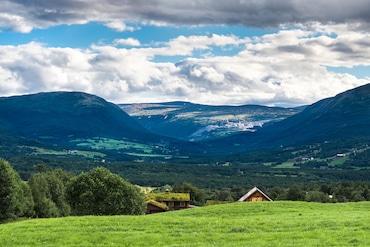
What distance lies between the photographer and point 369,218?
40656 millimetres

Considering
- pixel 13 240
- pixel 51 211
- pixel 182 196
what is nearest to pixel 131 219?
pixel 13 240

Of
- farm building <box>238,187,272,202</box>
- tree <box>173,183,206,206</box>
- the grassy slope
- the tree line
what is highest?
the grassy slope

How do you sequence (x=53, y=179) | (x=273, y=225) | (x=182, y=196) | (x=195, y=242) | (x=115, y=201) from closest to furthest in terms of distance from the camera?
(x=195, y=242) < (x=273, y=225) < (x=115, y=201) < (x=53, y=179) < (x=182, y=196)

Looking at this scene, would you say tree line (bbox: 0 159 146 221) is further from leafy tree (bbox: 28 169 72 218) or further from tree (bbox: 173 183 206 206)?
tree (bbox: 173 183 206 206)

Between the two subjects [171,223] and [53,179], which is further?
[53,179]

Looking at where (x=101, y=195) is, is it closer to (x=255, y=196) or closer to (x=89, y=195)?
(x=89, y=195)

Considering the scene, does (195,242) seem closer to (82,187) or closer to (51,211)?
(82,187)

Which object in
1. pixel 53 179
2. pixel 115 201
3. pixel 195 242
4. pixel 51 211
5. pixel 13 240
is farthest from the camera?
pixel 53 179

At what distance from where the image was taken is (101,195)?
92625 mm

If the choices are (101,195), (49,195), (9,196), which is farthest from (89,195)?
(49,195)

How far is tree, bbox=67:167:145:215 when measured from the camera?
9094 cm

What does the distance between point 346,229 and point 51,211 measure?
82.9 m

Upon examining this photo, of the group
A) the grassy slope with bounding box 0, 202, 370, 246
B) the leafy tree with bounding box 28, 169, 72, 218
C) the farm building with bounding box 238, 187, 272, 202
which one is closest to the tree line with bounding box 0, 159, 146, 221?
the leafy tree with bounding box 28, 169, 72, 218

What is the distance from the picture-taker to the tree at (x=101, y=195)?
9094cm
